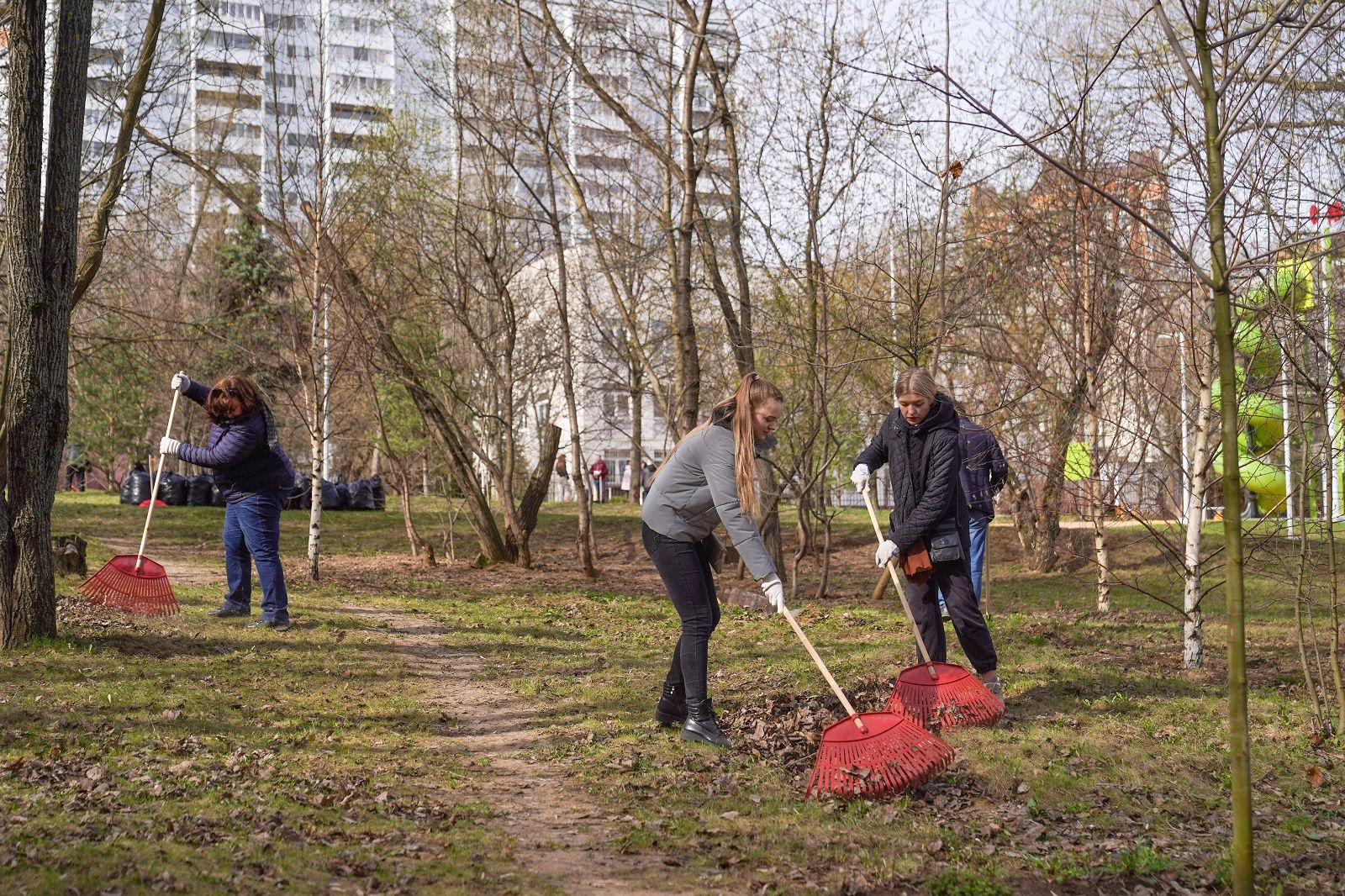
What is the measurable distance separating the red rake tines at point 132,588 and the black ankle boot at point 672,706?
13.9ft

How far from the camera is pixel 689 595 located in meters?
6.06

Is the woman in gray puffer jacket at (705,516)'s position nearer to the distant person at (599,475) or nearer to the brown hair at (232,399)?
the brown hair at (232,399)

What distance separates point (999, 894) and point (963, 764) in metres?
1.72

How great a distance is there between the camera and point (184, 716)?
6270mm

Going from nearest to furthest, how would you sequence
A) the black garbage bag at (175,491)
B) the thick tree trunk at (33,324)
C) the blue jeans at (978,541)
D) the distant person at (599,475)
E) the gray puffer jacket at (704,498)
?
the gray puffer jacket at (704,498), the thick tree trunk at (33,324), the blue jeans at (978,541), the black garbage bag at (175,491), the distant person at (599,475)

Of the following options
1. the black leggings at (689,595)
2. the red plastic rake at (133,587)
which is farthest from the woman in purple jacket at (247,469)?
the black leggings at (689,595)

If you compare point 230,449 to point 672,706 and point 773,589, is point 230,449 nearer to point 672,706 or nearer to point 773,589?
point 672,706

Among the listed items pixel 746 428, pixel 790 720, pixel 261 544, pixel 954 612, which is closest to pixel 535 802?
pixel 790 720

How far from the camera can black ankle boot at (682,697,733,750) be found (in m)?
6.18

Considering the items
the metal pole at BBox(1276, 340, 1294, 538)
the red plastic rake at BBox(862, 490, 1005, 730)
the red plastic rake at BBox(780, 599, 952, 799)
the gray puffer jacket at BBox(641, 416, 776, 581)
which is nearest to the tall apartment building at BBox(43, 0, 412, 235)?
the gray puffer jacket at BBox(641, 416, 776, 581)

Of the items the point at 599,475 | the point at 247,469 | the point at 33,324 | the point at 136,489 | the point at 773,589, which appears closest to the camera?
the point at 773,589

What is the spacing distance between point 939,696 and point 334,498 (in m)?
20.3

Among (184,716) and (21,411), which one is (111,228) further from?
(184,716)

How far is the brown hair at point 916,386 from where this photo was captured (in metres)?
6.43
